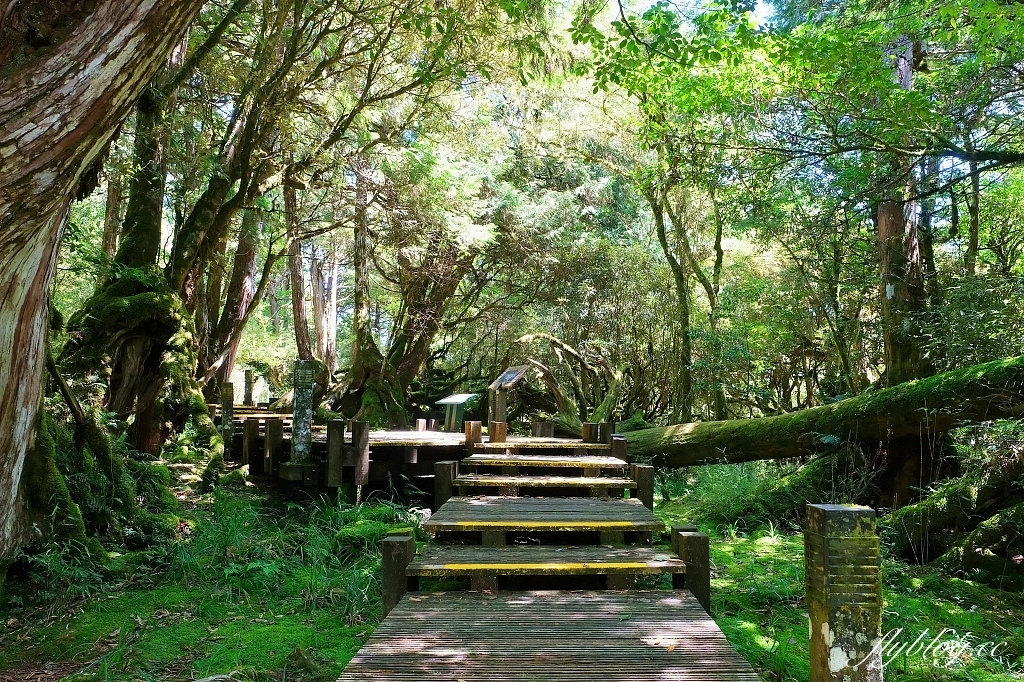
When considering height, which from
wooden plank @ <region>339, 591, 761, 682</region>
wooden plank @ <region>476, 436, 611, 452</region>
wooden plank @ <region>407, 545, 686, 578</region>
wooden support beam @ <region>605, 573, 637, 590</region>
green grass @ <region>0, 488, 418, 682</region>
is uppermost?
wooden plank @ <region>476, 436, 611, 452</region>

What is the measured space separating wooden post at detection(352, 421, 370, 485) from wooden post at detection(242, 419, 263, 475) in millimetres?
2542

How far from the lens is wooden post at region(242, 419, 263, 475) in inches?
428

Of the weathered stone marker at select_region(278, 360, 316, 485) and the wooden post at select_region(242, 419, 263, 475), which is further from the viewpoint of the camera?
the wooden post at select_region(242, 419, 263, 475)

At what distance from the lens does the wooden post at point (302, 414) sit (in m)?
9.34

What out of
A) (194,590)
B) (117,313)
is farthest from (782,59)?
(117,313)

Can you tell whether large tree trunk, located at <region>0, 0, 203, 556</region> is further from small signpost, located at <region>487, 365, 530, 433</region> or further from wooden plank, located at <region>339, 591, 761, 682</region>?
small signpost, located at <region>487, 365, 530, 433</region>

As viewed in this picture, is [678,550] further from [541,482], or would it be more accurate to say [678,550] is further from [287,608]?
[287,608]

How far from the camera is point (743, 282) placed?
50.0 feet

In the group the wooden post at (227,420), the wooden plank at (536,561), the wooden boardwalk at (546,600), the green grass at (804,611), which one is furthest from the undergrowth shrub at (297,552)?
the green grass at (804,611)

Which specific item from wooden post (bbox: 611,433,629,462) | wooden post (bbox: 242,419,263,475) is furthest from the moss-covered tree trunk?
wooden post (bbox: 242,419,263,475)

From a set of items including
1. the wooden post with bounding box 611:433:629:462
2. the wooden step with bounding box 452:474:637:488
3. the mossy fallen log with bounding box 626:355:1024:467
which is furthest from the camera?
the wooden post with bounding box 611:433:629:462

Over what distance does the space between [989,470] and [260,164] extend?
1065 cm

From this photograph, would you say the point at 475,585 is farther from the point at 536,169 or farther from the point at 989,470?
the point at 536,169

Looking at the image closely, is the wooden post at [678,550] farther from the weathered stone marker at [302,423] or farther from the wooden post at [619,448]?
the weathered stone marker at [302,423]
